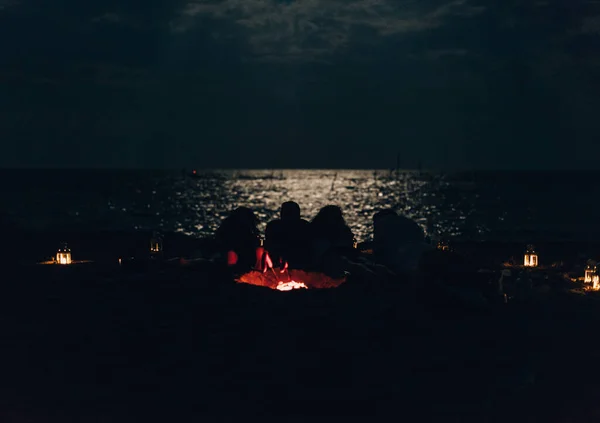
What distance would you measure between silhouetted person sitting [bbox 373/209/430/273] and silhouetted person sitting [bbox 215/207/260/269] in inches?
165

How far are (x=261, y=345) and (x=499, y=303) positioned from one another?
669cm

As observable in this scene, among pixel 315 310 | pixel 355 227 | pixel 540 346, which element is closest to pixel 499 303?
pixel 540 346

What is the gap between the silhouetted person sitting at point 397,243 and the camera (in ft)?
63.2

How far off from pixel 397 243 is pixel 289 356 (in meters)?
9.77

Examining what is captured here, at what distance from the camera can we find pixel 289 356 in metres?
11.3

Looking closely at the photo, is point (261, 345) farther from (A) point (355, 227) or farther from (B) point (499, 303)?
(A) point (355, 227)

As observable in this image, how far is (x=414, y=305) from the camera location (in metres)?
15.0

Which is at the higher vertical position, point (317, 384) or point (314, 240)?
point (314, 240)

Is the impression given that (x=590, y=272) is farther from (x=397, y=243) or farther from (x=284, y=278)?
(x=284, y=278)

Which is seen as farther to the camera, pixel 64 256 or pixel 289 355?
pixel 64 256

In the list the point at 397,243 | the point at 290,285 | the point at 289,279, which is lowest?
the point at 290,285

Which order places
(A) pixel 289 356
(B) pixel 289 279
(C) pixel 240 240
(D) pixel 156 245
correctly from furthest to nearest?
(D) pixel 156 245 < (C) pixel 240 240 < (B) pixel 289 279 < (A) pixel 289 356

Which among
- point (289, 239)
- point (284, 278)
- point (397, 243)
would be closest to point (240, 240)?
point (289, 239)

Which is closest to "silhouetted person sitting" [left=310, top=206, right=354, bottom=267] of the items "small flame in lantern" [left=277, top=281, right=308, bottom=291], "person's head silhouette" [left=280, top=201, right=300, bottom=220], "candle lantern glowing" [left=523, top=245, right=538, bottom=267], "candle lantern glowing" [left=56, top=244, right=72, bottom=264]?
"person's head silhouette" [left=280, top=201, right=300, bottom=220]
